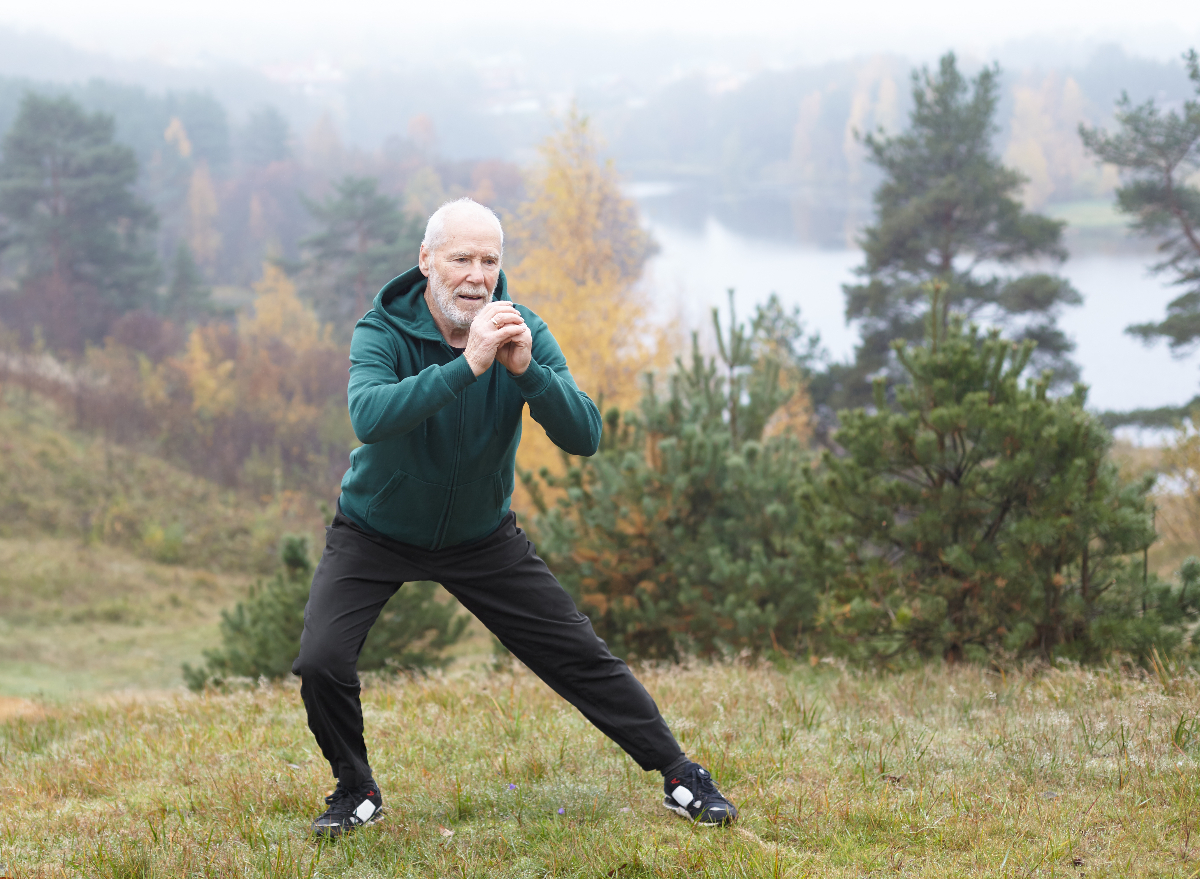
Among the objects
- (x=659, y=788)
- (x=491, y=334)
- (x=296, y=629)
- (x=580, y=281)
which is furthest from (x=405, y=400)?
(x=580, y=281)

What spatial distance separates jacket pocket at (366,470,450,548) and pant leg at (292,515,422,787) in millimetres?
88

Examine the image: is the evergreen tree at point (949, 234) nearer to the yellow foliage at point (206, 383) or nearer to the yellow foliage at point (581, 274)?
Answer: the yellow foliage at point (581, 274)

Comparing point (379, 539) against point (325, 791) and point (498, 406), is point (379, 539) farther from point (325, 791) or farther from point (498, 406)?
point (325, 791)

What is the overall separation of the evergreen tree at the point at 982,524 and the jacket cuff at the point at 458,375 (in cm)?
318

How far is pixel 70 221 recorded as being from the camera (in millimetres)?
42531

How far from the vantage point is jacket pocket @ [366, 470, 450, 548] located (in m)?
3.09

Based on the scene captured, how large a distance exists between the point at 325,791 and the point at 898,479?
12.9 ft

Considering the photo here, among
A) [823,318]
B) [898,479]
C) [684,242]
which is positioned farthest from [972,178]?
[684,242]

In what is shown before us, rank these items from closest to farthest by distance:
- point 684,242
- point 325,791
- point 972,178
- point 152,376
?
point 325,791 → point 972,178 → point 152,376 → point 684,242

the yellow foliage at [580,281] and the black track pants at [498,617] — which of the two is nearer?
the black track pants at [498,617]

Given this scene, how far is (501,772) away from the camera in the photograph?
3666 mm

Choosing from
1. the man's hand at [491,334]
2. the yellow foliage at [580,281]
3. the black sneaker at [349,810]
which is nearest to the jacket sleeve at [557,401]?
the man's hand at [491,334]

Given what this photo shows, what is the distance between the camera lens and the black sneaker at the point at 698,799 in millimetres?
3086

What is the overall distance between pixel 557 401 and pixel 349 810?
1.51 meters
